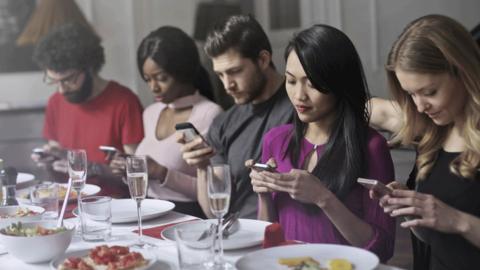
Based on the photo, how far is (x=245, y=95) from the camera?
2160 mm

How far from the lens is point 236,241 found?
57.0 inches

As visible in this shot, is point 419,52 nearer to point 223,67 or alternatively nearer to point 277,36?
point 223,67

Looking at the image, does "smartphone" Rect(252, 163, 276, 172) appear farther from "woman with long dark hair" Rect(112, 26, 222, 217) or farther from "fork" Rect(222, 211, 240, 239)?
"woman with long dark hair" Rect(112, 26, 222, 217)

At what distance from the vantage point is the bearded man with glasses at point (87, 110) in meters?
2.90

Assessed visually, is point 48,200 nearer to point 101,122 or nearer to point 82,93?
point 101,122


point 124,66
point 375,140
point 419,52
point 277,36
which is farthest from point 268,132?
point 124,66

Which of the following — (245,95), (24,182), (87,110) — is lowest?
(24,182)

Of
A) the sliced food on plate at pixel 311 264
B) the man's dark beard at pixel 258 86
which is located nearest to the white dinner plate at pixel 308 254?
the sliced food on plate at pixel 311 264

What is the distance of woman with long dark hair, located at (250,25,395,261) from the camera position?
5.62ft

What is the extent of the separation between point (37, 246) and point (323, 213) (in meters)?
0.77

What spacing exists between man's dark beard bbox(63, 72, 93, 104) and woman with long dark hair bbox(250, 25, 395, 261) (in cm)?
149

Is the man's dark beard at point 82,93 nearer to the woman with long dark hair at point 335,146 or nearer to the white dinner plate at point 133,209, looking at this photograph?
the white dinner plate at point 133,209

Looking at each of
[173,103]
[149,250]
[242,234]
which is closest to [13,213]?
[149,250]

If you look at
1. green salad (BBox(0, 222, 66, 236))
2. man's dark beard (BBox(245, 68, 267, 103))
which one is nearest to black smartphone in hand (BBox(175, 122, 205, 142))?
man's dark beard (BBox(245, 68, 267, 103))
